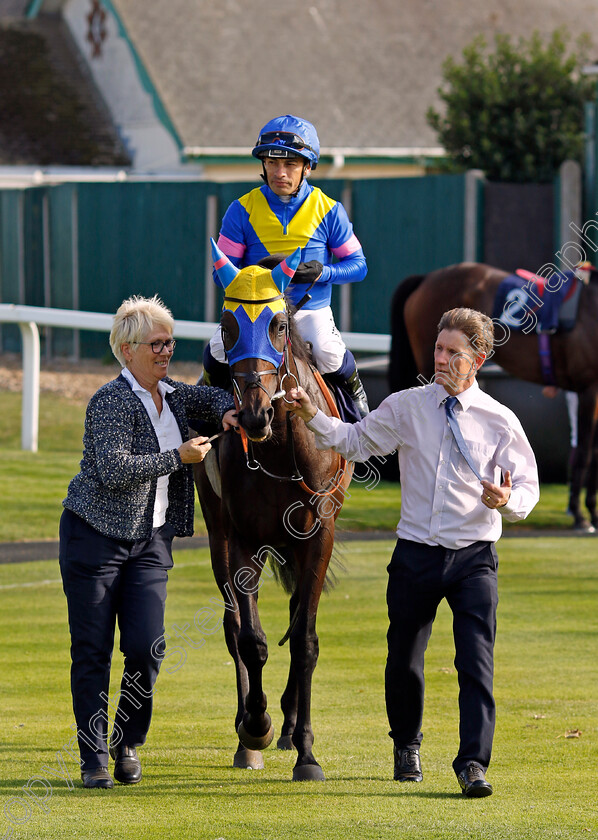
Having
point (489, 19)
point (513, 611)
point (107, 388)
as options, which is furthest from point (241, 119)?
point (107, 388)

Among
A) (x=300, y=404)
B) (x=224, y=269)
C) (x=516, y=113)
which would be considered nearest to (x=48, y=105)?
(x=516, y=113)

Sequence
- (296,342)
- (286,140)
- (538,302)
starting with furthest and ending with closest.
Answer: (538,302) → (286,140) → (296,342)

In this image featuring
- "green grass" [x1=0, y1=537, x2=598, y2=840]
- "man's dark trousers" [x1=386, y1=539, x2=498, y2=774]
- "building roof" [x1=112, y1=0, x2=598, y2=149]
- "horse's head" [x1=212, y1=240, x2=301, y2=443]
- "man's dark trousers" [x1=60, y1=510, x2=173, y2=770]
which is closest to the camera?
"green grass" [x1=0, y1=537, x2=598, y2=840]

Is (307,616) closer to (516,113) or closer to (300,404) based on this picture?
(300,404)

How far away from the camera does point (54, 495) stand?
11.6m

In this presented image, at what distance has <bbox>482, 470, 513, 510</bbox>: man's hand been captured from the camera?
14.8 ft

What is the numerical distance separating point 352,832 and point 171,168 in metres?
22.3

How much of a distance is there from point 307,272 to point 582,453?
628 centimetres

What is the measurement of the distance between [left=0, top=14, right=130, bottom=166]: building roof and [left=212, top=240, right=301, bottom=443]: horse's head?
21665 mm

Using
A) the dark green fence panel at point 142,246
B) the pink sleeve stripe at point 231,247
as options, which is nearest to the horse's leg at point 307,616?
the pink sleeve stripe at point 231,247

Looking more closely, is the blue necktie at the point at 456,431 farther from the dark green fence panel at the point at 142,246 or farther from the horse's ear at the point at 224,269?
the dark green fence panel at the point at 142,246

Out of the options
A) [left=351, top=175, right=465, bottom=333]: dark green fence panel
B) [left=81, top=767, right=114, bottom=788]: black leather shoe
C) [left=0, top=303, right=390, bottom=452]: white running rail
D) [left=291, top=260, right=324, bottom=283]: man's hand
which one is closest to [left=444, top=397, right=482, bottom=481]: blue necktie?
[left=291, top=260, right=324, bottom=283]: man's hand

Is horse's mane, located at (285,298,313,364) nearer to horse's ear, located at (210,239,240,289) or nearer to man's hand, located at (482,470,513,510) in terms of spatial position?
horse's ear, located at (210,239,240,289)

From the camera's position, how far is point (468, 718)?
15.1 ft
